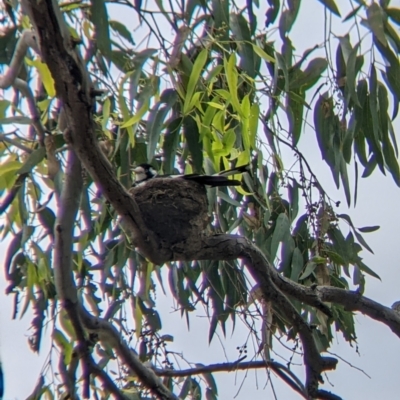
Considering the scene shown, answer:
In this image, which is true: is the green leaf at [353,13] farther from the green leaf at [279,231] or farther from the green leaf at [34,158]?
the green leaf at [34,158]

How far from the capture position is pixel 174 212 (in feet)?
6.23

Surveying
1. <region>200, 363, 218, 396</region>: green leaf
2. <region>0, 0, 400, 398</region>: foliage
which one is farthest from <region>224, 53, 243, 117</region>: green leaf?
<region>200, 363, 218, 396</region>: green leaf

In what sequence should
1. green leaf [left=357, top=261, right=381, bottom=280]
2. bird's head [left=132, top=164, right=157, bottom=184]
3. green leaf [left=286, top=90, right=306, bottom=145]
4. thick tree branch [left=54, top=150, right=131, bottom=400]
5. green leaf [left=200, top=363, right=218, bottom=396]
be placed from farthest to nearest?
1. green leaf [left=200, top=363, right=218, bottom=396]
2. green leaf [left=357, top=261, right=381, bottom=280]
3. bird's head [left=132, top=164, right=157, bottom=184]
4. green leaf [left=286, top=90, right=306, bottom=145]
5. thick tree branch [left=54, top=150, right=131, bottom=400]

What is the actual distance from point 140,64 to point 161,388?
2.35ft

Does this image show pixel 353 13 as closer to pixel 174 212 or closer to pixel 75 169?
pixel 174 212

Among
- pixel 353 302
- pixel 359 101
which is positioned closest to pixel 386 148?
pixel 359 101

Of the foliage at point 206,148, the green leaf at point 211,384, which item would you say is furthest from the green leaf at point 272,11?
the green leaf at point 211,384

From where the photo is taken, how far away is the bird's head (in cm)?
215

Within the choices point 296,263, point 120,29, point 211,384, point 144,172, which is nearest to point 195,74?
point 120,29

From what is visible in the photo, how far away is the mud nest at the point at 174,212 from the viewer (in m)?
1.76

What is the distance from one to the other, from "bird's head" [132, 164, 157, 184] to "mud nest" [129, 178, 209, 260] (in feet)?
0.27

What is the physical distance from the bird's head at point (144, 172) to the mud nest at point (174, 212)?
0.08 metres

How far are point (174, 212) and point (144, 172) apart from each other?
0.38 meters

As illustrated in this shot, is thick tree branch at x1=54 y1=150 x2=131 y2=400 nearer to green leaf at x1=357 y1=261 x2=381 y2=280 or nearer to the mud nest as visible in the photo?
the mud nest
